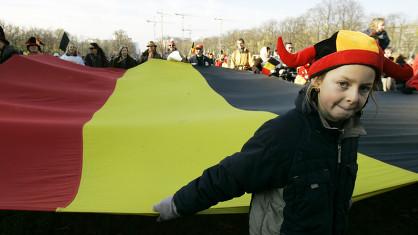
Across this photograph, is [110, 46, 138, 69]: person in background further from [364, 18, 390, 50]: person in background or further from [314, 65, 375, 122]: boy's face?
[314, 65, 375, 122]: boy's face

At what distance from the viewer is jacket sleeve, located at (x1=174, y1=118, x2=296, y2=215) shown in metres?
1.23

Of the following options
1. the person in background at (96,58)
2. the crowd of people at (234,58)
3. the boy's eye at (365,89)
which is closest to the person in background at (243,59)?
the crowd of people at (234,58)

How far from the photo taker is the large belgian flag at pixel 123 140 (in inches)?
79.6

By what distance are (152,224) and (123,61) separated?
4.09 metres

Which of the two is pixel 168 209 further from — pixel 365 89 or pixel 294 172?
pixel 365 89

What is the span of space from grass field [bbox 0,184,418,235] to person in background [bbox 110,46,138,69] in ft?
12.2

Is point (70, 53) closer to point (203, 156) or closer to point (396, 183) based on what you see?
point (203, 156)

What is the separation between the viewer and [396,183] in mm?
2107

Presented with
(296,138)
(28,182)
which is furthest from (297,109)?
(28,182)

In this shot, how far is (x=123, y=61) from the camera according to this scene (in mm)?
6641

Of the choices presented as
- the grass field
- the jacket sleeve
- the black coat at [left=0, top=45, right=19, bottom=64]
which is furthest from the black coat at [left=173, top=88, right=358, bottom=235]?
the black coat at [left=0, top=45, right=19, bottom=64]

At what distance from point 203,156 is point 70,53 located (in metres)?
6.81

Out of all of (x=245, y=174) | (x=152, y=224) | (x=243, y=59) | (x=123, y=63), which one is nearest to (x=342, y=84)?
(x=245, y=174)

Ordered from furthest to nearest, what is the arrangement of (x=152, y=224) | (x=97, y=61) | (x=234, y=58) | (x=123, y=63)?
(x=234, y=58)
(x=97, y=61)
(x=123, y=63)
(x=152, y=224)
